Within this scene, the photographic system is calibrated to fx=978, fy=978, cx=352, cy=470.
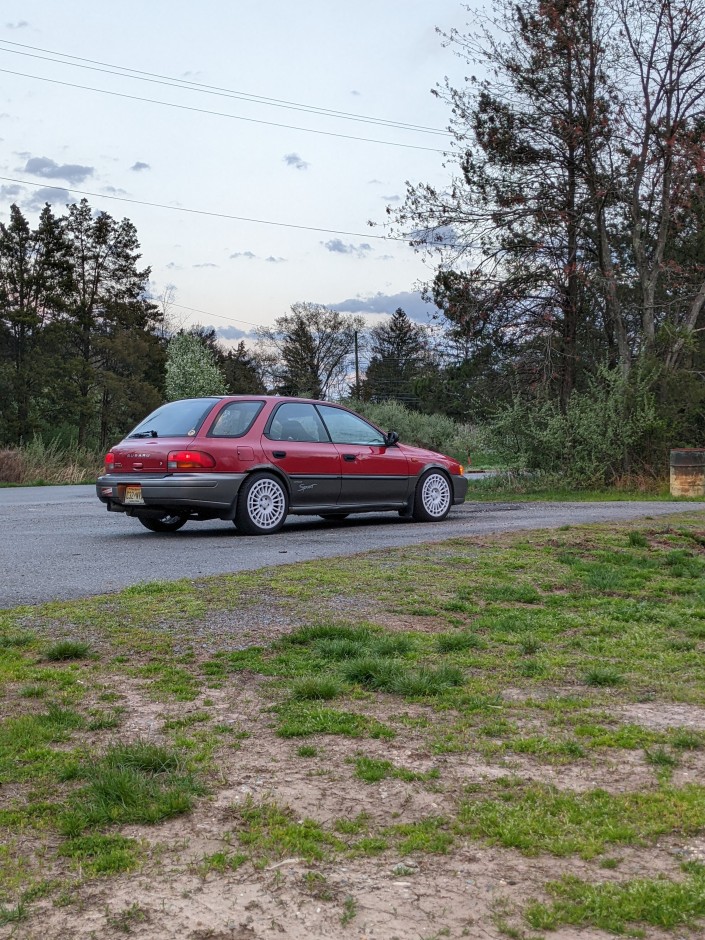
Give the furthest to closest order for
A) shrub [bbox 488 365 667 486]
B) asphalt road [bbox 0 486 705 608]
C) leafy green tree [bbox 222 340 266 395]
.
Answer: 1. leafy green tree [bbox 222 340 266 395]
2. shrub [bbox 488 365 667 486]
3. asphalt road [bbox 0 486 705 608]

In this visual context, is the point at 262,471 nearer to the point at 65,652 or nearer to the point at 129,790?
the point at 65,652

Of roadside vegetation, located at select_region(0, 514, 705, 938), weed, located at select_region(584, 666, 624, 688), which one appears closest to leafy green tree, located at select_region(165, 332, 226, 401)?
roadside vegetation, located at select_region(0, 514, 705, 938)

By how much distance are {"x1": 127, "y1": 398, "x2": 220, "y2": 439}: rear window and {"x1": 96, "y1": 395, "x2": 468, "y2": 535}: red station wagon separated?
15mm

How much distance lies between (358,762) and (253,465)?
25.8 feet

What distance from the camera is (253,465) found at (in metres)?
11.2

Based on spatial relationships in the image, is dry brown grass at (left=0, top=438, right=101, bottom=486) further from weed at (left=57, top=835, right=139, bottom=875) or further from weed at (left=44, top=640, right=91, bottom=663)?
weed at (left=57, top=835, right=139, bottom=875)

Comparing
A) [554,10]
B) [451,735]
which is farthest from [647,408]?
[451,735]

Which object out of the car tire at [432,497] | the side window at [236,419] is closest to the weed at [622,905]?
the side window at [236,419]

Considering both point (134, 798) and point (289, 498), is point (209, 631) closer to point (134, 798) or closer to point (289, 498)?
point (134, 798)

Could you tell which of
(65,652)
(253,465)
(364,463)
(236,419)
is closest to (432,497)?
(364,463)

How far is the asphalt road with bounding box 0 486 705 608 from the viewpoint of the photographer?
7.94 meters

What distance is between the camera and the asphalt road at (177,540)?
794 cm

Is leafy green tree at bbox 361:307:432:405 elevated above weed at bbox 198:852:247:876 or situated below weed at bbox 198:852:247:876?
above

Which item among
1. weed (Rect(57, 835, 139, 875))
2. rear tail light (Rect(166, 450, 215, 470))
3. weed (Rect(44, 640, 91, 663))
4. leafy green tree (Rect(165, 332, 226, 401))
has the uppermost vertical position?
leafy green tree (Rect(165, 332, 226, 401))
